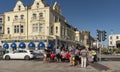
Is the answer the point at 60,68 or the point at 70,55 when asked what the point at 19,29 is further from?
the point at 60,68

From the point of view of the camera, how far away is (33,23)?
57031mm

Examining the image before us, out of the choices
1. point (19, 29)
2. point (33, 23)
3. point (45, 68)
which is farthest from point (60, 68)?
point (19, 29)

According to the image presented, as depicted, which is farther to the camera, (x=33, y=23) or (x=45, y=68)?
(x=33, y=23)

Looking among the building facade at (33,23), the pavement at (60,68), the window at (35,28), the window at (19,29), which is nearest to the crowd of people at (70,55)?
the pavement at (60,68)

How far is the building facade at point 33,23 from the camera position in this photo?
55.6 meters

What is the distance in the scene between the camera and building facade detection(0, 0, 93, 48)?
5556 centimetres

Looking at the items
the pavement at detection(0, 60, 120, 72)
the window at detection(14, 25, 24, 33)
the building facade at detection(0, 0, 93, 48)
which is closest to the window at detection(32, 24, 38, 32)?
the building facade at detection(0, 0, 93, 48)

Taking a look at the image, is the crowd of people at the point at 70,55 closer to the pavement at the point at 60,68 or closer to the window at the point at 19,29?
the pavement at the point at 60,68

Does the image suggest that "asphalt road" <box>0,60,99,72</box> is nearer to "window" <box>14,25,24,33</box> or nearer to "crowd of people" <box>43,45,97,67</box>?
"crowd of people" <box>43,45,97,67</box>

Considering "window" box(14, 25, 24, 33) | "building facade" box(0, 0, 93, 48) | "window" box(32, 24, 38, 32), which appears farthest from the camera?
"window" box(14, 25, 24, 33)

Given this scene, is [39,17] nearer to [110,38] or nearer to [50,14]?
[50,14]

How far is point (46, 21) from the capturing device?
55688mm

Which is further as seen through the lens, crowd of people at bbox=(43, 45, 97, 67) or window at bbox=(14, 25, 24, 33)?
window at bbox=(14, 25, 24, 33)

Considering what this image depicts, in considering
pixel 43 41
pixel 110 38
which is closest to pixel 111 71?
pixel 43 41
